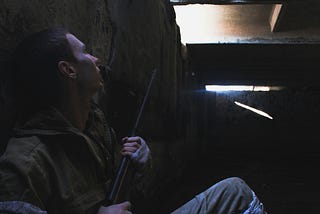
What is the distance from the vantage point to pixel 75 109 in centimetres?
123

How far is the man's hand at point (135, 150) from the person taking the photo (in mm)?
1381

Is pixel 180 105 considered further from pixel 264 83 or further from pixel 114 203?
pixel 264 83

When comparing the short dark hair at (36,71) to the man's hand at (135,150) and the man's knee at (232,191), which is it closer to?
the man's hand at (135,150)

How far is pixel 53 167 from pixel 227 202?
799 mm

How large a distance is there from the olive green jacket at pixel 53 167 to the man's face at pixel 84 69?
164 millimetres

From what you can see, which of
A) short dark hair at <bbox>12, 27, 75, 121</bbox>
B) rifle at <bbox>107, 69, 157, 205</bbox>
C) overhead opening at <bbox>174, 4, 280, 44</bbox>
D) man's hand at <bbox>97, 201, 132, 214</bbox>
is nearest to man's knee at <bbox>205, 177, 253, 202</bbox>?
rifle at <bbox>107, 69, 157, 205</bbox>

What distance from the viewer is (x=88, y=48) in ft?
5.78

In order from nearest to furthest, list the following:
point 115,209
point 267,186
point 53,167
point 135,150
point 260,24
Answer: point 53,167, point 115,209, point 135,150, point 267,186, point 260,24

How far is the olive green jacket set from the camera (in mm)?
899

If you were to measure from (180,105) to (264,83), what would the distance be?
596 cm

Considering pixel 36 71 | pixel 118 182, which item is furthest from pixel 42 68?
pixel 118 182

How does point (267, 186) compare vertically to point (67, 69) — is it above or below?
below

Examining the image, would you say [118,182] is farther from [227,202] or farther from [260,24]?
[260,24]

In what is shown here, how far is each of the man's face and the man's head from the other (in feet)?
0.06
